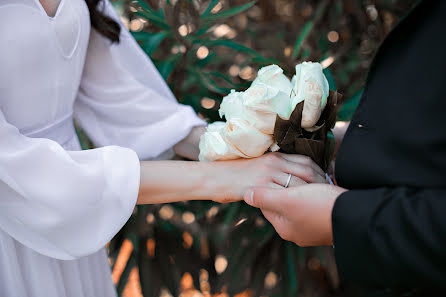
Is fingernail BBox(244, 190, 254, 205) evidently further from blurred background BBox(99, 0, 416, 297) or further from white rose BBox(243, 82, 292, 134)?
blurred background BBox(99, 0, 416, 297)

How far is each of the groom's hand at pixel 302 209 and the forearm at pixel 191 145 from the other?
12.4 inches

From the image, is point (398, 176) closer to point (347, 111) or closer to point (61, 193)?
point (61, 193)

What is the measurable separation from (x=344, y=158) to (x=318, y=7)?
1.59 m

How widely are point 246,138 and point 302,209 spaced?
174mm

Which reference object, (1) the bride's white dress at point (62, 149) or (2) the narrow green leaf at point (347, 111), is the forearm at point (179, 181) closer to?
(1) the bride's white dress at point (62, 149)

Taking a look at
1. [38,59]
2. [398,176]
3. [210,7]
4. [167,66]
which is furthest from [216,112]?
[398,176]

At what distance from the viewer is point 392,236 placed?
60cm

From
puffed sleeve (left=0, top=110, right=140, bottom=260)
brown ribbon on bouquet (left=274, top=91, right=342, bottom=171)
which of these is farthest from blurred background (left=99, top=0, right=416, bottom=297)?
puffed sleeve (left=0, top=110, right=140, bottom=260)

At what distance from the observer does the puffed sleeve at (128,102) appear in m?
1.08

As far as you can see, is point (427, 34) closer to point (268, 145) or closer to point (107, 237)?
point (268, 145)

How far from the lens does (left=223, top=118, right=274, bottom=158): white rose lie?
773 mm

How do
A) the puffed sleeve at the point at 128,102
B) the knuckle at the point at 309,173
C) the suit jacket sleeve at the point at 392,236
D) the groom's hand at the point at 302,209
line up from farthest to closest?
the puffed sleeve at the point at 128,102, the knuckle at the point at 309,173, the groom's hand at the point at 302,209, the suit jacket sleeve at the point at 392,236

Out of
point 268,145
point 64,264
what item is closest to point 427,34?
point 268,145

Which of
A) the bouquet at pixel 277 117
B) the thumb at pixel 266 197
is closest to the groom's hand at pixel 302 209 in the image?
the thumb at pixel 266 197
